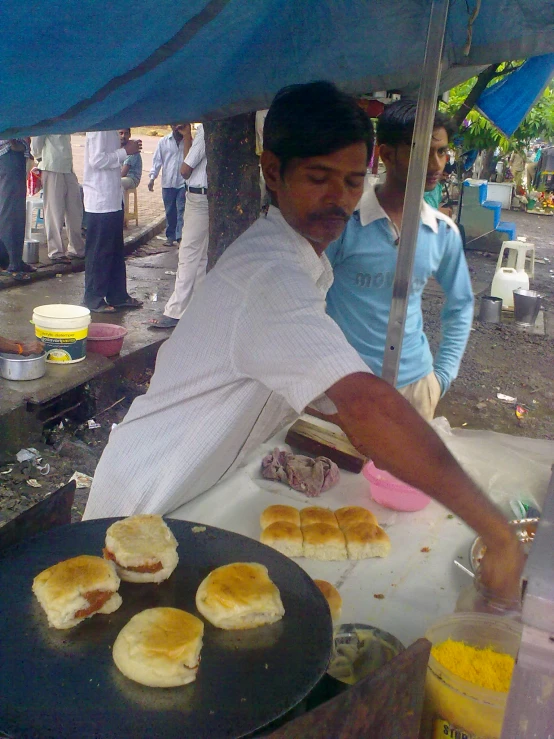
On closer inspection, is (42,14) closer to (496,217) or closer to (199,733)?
(199,733)

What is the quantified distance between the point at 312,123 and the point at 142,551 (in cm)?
125

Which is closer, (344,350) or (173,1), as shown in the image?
(344,350)

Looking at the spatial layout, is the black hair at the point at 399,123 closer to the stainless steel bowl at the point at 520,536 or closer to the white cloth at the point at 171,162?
the stainless steel bowl at the point at 520,536

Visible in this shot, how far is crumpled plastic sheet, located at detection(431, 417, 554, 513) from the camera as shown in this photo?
92.4 inches

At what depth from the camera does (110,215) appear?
697cm

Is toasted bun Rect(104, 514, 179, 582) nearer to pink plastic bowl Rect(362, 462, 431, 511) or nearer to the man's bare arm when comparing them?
the man's bare arm

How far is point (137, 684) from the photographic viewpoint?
1106mm

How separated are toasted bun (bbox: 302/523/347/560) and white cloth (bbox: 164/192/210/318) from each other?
17.1 feet

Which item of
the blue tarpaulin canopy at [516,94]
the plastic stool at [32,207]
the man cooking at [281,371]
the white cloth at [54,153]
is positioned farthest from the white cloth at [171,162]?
the man cooking at [281,371]

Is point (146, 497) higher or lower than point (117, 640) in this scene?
lower

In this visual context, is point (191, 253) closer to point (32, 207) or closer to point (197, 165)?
point (197, 165)

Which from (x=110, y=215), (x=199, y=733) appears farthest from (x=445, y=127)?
(x=110, y=215)

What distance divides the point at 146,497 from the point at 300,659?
865 mm

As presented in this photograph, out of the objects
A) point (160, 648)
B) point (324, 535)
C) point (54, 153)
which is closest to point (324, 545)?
point (324, 535)
